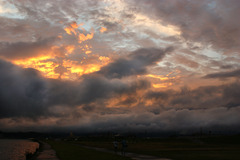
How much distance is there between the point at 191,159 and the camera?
42.0 meters

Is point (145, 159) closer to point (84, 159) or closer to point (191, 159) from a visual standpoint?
point (191, 159)

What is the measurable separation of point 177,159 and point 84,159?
16.2m

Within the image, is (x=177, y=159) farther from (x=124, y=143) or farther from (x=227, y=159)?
(x=124, y=143)

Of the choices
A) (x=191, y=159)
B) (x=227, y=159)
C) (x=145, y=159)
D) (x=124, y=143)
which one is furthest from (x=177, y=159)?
(x=124, y=143)

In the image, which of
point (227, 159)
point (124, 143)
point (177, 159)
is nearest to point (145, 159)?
point (177, 159)

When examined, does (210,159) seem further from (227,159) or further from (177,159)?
(177,159)

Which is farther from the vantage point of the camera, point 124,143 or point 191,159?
point 124,143

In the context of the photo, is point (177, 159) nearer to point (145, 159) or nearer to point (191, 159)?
point (191, 159)

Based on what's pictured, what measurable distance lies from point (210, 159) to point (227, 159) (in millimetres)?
2969

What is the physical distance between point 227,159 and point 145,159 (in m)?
14.3

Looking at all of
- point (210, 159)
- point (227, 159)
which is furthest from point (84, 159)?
point (227, 159)

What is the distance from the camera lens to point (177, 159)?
42.0 metres

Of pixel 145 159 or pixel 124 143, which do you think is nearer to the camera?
pixel 145 159

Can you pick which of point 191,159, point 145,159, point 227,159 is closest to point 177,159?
point 191,159
